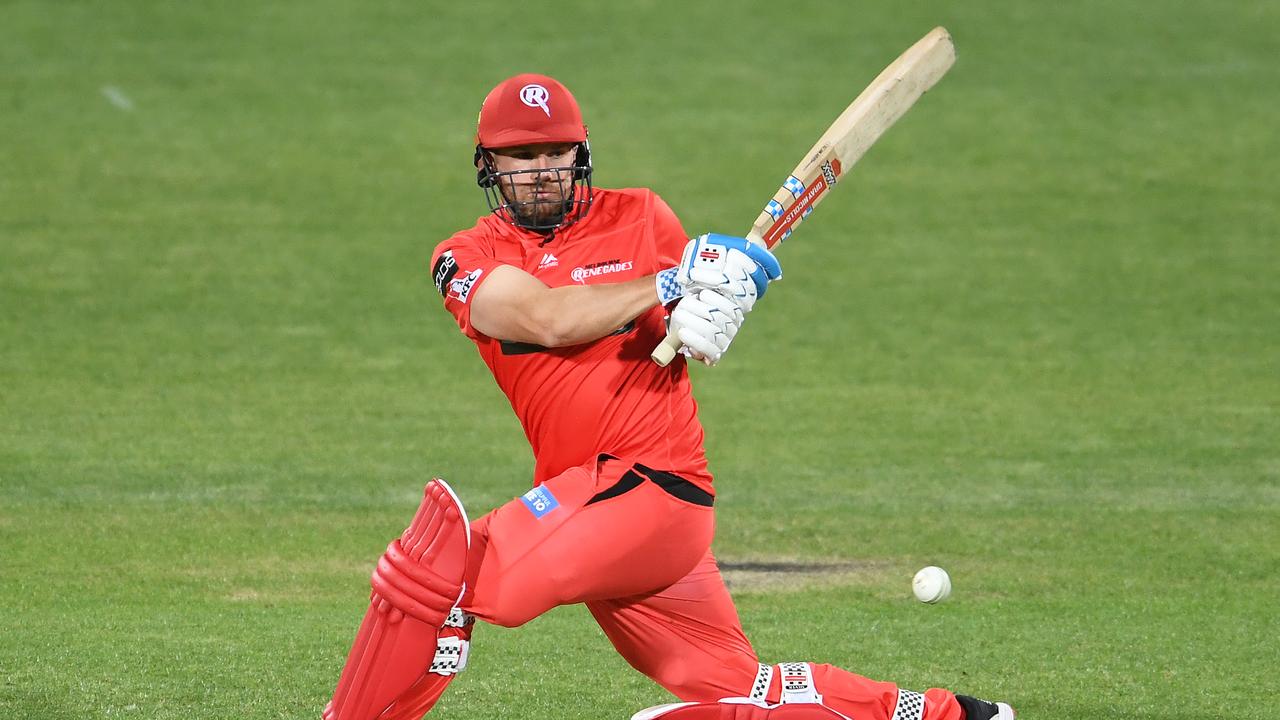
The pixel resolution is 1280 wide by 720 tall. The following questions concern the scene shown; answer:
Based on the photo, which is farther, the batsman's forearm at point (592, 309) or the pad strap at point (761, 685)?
the pad strap at point (761, 685)

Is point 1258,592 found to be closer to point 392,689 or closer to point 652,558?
point 652,558

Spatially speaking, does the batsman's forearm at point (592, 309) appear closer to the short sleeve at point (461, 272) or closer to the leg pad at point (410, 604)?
the short sleeve at point (461, 272)

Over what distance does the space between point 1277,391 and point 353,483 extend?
5872 mm

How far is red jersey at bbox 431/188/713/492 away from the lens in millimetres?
4578

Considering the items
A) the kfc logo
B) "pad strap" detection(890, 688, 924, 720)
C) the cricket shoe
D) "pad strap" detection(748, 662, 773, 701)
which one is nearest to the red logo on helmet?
the kfc logo

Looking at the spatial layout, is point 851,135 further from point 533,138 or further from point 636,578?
point 636,578

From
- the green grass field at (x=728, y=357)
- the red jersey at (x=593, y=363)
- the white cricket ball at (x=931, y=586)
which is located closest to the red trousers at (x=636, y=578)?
the red jersey at (x=593, y=363)

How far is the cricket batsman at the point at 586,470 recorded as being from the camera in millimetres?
4293

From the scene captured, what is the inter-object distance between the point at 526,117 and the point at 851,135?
3.36 feet

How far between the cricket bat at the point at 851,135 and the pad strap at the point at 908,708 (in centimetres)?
135

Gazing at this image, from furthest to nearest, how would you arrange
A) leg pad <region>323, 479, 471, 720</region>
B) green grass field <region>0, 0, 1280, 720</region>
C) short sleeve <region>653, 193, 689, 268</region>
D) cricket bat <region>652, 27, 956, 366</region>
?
green grass field <region>0, 0, 1280, 720</region>
cricket bat <region>652, 27, 956, 366</region>
short sleeve <region>653, 193, 689, 268</region>
leg pad <region>323, 479, 471, 720</region>

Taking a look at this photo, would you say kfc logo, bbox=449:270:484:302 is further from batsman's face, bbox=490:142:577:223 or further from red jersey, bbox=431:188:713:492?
batsman's face, bbox=490:142:577:223

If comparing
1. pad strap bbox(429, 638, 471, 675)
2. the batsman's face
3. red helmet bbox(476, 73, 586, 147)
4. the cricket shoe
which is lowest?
the cricket shoe

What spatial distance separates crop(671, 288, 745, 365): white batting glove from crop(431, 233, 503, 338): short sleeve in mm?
576
